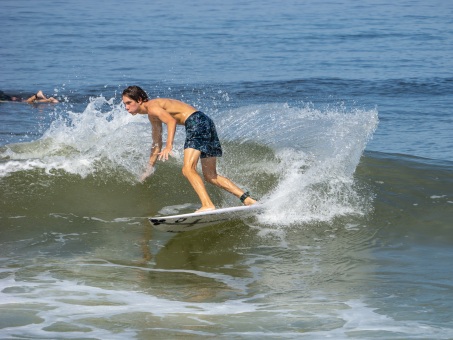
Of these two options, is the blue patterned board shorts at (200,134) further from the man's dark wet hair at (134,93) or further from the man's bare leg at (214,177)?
the man's dark wet hair at (134,93)

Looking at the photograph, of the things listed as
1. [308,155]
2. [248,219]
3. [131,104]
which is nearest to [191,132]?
[131,104]

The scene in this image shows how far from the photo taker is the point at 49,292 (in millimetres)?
7648

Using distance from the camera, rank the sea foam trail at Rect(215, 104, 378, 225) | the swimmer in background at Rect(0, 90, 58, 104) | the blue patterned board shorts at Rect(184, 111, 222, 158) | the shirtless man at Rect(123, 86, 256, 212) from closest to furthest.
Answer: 1. the shirtless man at Rect(123, 86, 256, 212)
2. the blue patterned board shorts at Rect(184, 111, 222, 158)
3. the sea foam trail at Rect(215, 104, 378, 225)
4. the swimmer in background at Rect(0, 90, 58, 104)

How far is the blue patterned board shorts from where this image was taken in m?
9.34

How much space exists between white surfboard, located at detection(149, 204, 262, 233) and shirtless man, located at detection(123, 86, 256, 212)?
10 cm

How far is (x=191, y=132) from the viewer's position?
936 cm

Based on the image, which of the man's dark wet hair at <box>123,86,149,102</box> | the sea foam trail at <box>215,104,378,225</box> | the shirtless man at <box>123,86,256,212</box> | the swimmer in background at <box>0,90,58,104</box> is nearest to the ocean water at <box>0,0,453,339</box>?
the sea foam trail at <box>215,104,378,225</box>

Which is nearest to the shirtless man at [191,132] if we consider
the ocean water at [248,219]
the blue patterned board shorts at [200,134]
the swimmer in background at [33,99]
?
the blue patterned board shorts at [200,134]

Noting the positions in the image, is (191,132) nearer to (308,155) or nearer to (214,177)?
(214,177)

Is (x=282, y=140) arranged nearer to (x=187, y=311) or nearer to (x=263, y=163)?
(x=263, y=163)

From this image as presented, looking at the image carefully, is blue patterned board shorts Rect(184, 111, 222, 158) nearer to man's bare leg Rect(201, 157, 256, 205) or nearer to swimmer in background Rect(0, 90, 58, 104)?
man's bare leg Rect(201, 157, 256, 205)

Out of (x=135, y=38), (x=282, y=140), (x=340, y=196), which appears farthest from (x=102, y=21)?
(x=340, y=196)

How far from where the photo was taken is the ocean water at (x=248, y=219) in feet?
23.3

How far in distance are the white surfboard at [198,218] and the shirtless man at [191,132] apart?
10 cm
